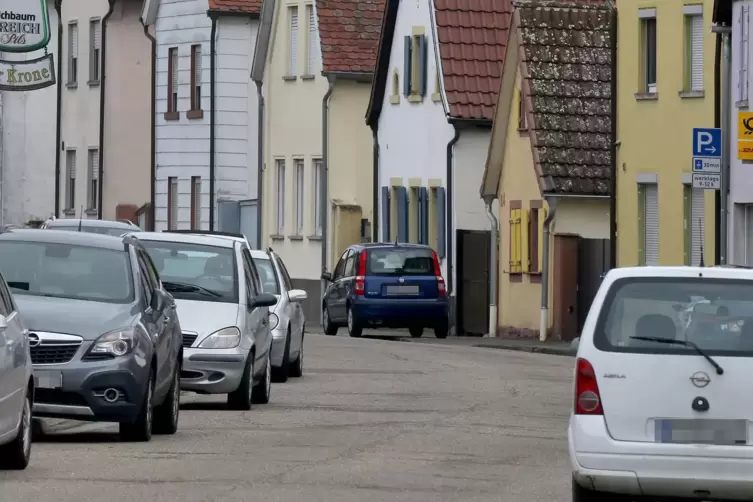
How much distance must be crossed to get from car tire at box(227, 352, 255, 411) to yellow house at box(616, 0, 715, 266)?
58.5ft

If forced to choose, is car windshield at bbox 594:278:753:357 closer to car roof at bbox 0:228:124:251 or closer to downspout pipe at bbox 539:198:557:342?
car roof at bbox 0:228:124:251

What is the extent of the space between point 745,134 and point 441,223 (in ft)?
62.6

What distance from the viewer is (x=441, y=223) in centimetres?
4894

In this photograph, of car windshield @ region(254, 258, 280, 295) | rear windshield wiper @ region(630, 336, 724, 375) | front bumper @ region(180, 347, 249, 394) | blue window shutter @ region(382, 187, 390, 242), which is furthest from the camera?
blue window shutter @ region(382, 187, 390, 242)

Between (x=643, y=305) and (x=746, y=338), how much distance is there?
58 cm

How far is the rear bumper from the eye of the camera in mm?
11242

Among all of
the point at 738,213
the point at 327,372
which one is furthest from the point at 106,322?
the point at 738,213

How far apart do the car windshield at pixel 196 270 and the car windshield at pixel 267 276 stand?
4.91 meters

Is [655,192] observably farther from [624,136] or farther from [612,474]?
[612,474]

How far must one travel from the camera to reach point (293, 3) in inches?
2237

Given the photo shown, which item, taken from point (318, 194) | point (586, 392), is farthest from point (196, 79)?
point (586, 392)

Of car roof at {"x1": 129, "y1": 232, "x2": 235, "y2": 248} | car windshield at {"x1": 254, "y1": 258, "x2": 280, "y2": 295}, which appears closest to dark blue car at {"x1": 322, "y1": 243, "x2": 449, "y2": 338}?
car windshield at {"x1": 254, "y1": 258, "x2": 280, "y2": 295}

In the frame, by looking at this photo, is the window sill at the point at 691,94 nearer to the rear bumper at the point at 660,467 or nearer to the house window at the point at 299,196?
the house window at the point at 299,196

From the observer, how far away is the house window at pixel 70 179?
222 feet
